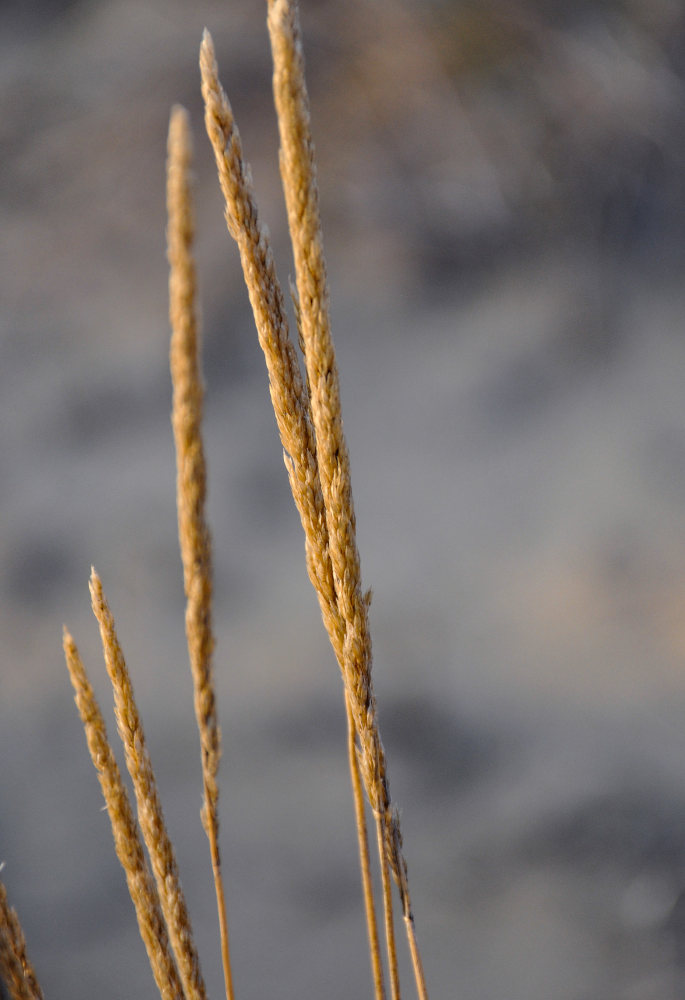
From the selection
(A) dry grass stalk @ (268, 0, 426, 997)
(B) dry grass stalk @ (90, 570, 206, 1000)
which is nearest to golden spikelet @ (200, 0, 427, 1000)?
(A) dry grass stalk @ (268, 0, 426, 997)

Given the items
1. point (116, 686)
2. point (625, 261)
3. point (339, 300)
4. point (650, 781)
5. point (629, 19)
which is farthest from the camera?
point (339, 300)

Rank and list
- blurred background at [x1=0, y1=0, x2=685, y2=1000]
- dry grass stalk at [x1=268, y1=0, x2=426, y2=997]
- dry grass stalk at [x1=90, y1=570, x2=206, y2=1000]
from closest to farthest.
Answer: dry grass stalk at [x1=268, y1=0, x2=426, y2=997] < dry grass stalk at [x1=90, y1=570, x2=206, y2=1000] < blurred background at [x1=0, y1=0, x2=685, y2=1000]

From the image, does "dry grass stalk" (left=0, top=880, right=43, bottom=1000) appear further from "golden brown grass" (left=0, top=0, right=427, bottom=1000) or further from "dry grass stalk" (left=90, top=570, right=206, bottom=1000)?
"dry grass stalk" (left=90, top=570, right=206, bottom=1000)

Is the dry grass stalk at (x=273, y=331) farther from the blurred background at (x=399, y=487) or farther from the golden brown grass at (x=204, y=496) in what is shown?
the blurred background at (x=399, y=487)

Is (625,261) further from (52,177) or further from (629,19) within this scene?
(52,177)

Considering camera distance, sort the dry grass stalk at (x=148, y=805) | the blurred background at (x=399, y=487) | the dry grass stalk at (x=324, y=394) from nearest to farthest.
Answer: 1. the dry grass stalk at (x=324, y=394)
2. the dry grass stalk at (x=148, y=805)
3. the blurred background at (x=399, y=487)

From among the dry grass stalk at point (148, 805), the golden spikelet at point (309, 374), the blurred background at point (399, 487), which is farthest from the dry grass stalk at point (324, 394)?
the blurred background at point (399, 487)

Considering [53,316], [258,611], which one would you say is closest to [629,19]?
[53,316]
